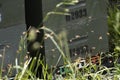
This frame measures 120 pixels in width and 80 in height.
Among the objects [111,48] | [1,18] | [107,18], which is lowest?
[111,48]

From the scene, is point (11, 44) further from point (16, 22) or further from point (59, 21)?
point (59, 21)

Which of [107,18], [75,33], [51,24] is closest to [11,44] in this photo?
Result: [51,24]

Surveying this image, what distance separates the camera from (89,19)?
404 centimetres

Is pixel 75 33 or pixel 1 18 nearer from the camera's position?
pixel 1 18

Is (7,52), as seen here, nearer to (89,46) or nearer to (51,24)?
(51,24)

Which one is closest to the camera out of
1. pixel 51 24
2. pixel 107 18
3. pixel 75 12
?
pixel 51 24

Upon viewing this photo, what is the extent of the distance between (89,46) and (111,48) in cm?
40

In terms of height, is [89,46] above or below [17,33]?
below

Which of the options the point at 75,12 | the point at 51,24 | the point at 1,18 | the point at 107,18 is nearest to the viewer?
the point at 1,18

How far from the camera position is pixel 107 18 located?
14.4 feet

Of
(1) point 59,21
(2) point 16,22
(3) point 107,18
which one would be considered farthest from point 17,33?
(3) point 107,18

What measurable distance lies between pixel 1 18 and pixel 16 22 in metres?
0.13

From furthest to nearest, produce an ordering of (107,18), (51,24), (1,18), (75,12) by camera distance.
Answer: (107,18) < (75,12) < (51,24) < (1,18)

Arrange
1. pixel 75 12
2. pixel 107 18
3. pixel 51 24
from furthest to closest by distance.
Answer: pixel 107 18 → pixel 75 12 → pixel 51 24
